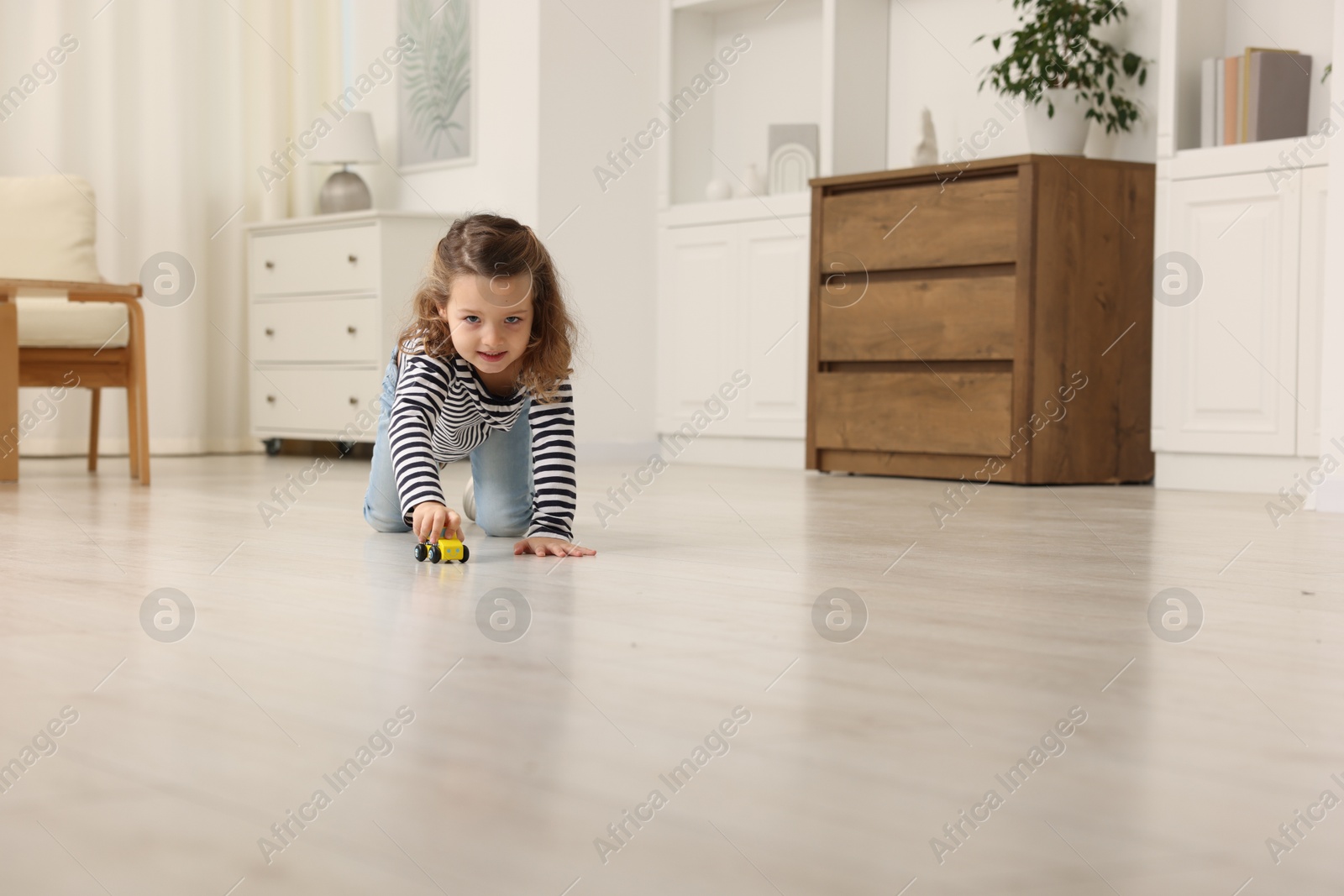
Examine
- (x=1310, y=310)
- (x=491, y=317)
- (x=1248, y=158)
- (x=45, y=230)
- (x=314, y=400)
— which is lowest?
(x=314, y=400)

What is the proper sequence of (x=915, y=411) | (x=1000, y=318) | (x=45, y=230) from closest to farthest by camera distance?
(x=1000, y=318)
(x=915, y=411)
(x=45, y=230)

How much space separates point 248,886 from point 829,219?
381 cm

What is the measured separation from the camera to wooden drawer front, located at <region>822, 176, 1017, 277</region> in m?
3.90

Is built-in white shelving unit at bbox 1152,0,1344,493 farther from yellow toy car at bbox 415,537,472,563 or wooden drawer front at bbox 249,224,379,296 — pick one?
wooden drawer front at bbox 249,224,379,296

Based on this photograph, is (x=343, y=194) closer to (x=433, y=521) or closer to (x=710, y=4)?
(x=710, y=4)

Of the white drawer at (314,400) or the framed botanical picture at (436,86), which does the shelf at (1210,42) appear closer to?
the framed botanical picture at (436,86)

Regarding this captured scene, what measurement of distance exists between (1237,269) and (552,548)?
7.53 ft

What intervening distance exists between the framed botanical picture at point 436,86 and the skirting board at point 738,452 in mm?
1244

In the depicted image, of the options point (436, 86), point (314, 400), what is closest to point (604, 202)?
point (436, 86)

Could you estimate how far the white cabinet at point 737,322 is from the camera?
15.4ft

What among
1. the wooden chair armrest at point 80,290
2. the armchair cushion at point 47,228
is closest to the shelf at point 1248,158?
the wooden chair armrest at point 80,290

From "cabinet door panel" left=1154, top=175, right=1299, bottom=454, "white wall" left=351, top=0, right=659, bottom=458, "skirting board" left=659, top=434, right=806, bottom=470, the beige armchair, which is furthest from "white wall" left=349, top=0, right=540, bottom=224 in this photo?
"cabinet door panel" left=1154, top=175, right=1299, bottom=454

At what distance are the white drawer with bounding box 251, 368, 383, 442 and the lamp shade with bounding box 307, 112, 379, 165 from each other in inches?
29.7

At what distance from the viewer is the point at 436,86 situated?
530cm
